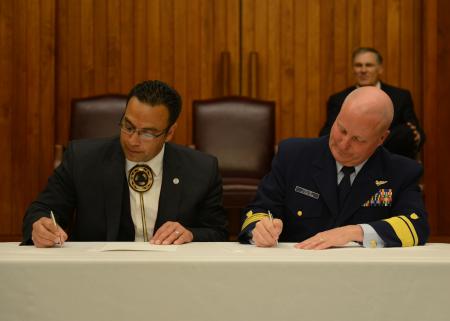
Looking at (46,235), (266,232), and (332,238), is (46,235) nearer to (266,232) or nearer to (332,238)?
(266,232)

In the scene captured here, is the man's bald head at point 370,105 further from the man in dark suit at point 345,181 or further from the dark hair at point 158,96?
the dark hair at point 158,96

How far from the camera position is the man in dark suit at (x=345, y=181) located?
255 cm

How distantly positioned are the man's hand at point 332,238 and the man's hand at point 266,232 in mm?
77

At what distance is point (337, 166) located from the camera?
8.78 ft

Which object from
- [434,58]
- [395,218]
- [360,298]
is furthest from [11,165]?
[360,298]

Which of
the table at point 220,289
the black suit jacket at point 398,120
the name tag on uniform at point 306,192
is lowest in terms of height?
the table at point 220,289

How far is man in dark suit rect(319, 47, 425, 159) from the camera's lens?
5.05m

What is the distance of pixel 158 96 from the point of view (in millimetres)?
2754

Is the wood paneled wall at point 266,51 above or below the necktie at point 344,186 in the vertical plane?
above

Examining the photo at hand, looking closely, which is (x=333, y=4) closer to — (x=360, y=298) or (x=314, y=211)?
(x=314, y=211)

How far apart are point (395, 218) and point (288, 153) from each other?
0.54 metres

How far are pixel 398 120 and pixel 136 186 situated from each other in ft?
9.97

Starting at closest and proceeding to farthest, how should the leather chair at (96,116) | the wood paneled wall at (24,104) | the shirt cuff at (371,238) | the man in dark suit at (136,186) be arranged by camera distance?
the shirt cuff at (371,238), the man in dark suit at (136,186), the leather chair at (96,116), the wood paneled wall at (24,104)

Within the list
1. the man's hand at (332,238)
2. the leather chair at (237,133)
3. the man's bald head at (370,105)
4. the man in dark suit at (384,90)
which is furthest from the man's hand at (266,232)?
the man in dark suit at (384,90)
